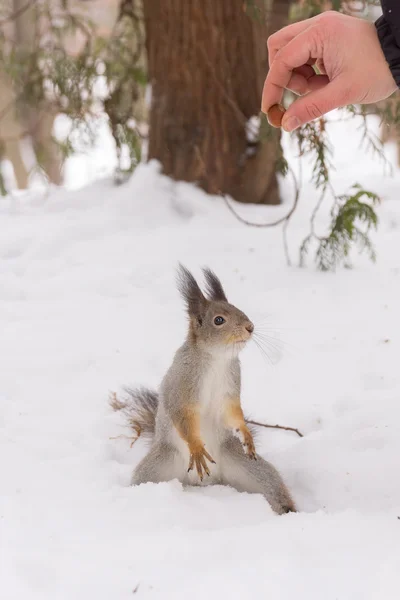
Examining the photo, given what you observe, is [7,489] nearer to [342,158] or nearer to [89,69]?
[89,69]

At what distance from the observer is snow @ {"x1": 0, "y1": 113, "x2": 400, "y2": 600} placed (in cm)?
142

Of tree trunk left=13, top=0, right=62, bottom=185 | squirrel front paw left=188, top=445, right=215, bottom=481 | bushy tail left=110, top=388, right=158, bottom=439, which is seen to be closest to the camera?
squirrel front paw left=188, top=445, right=215, bottom=481

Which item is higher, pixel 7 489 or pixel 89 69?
pixel 89 69

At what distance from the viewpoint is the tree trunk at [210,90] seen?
361 cm

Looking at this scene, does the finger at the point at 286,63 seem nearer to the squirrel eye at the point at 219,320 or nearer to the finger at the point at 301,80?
the finger at the point at 301,80

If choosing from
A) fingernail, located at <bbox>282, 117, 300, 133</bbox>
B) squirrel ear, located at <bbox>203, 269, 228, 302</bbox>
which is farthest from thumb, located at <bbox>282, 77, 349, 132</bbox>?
squirrel ear, located at <bbox>203, 269, 228, 302</bbox>

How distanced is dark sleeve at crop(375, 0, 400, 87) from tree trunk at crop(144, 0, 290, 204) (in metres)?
2.01

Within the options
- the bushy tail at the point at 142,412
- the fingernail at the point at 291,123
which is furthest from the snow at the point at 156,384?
the fingernail at the point at 291,123

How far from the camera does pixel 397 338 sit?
8.46ft

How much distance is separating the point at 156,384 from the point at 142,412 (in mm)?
296

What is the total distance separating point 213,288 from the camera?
1.90 m

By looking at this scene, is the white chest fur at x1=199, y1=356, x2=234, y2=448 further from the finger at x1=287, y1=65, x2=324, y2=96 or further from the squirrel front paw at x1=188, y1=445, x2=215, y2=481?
the finger at x1=287, y1=65, x2=324, y2=96

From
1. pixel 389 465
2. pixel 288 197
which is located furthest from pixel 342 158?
pixel 389 465

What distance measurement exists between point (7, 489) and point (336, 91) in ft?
3.87
